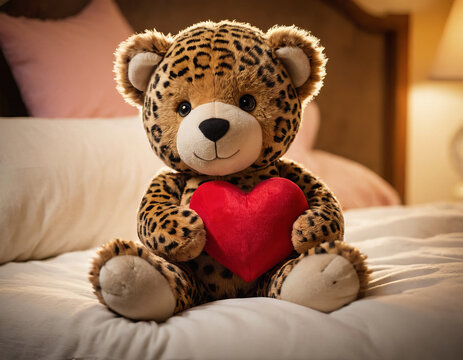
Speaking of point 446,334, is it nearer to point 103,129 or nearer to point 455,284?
point 455,284

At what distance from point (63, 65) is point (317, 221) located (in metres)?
0.93

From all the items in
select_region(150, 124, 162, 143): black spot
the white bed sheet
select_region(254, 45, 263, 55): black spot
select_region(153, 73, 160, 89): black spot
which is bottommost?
the white bed sheet

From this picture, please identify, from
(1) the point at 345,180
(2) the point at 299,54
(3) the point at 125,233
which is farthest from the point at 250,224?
(1) the point at 345,180

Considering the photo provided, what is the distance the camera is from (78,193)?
3.34ft

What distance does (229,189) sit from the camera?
0.71 meters

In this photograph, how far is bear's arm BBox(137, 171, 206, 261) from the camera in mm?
656

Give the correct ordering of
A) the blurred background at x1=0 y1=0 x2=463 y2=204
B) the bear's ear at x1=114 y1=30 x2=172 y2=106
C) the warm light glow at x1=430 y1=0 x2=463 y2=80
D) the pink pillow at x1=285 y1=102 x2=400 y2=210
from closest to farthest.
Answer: the bear's ear at x1=114 y1=30 x2=172 y2=106 → the pink pillow at x1=285 y1=102 x2=400 y2=210 → the blurred background at x1=0 y1=0 x2=463 y2=204 → the warm light glow at x1=430 y1=0 x2=463 y2=80

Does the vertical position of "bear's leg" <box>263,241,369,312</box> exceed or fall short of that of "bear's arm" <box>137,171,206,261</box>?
it falls short

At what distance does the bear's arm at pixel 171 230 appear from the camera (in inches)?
25.8

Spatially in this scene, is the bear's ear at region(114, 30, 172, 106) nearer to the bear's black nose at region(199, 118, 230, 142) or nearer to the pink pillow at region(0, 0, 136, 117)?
the bear's black nose at region(199, 118, 230, 142)

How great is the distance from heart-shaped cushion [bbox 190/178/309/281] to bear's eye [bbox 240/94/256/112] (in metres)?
0.13

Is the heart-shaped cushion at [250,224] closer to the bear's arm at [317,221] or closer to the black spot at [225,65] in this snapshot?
the bear's arm at [317,221]

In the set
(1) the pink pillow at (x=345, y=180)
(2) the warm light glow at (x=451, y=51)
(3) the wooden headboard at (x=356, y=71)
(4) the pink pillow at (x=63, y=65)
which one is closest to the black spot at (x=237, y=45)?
(4) the pink pillow at (x=63, y=65)

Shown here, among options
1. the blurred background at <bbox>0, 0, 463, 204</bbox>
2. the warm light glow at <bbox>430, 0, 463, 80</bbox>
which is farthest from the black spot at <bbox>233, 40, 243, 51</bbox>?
the warm light glow at <bbox>430, 0, 463, 80</bbox>
